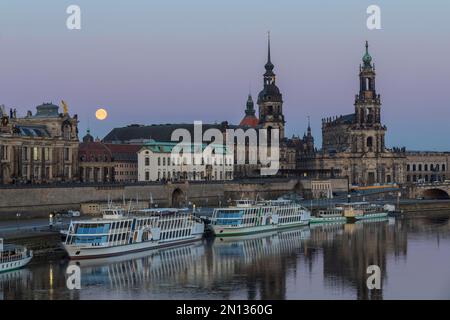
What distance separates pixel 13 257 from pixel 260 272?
14860 mm

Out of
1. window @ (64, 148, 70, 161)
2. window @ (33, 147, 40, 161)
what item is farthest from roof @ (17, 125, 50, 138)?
window @ (64, 148, 70, 161)

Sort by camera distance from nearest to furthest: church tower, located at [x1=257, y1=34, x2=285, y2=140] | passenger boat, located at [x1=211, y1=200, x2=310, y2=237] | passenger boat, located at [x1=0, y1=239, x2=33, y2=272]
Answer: passenger boat, located at [x1=0, y1=239, x2=33, y2=272], passenger boat, located at [x1=211, y1=200, x2=310, y2=237], church tower, located at [x1=257, y1=34, x2=285, y2=140]

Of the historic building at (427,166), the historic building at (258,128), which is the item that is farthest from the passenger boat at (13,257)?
the historic building at (427,166)

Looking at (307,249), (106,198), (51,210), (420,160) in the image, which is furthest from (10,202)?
(420,160)

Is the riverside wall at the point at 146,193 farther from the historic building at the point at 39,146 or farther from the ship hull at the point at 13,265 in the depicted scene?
the ship hull at the point at 13,265

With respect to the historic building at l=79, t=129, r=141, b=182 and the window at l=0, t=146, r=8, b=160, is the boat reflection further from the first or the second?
the historic building at l=79, t=129, r=141, b=182

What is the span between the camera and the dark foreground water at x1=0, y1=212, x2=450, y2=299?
4691 cm

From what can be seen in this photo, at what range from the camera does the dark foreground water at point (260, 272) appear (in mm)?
46906

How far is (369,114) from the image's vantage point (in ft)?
483

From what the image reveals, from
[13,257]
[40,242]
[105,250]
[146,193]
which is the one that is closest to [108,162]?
[146,193]

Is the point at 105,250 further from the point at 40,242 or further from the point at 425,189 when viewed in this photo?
the point at 425,189

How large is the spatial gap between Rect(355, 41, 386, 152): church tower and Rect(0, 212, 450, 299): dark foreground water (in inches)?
2790
